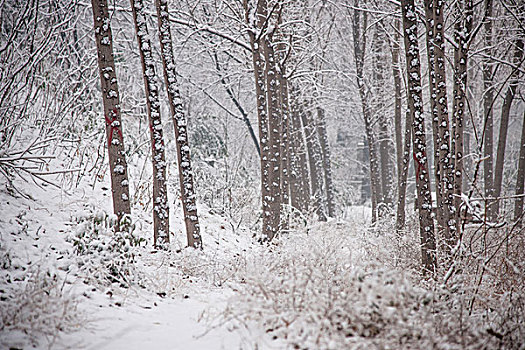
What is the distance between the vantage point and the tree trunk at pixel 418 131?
22.2 feet

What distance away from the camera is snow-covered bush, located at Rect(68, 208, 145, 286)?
5246 mm

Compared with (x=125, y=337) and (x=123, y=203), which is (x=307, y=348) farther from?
(x=123, y=203)

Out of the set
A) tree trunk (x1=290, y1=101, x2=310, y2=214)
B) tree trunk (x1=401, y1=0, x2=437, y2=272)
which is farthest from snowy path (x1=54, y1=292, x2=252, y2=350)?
tree trunk (x1=290, y1=101, x2=310, y2=214)

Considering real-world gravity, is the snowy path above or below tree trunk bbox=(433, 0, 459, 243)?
below

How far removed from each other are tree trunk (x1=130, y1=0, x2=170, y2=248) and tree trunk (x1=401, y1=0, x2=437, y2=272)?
15.1ft

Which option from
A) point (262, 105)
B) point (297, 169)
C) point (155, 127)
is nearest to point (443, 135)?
point (262, 105)

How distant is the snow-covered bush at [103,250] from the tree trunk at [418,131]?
4.82m

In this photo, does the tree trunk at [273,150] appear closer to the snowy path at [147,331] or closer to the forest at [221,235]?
the forest at [221,235]

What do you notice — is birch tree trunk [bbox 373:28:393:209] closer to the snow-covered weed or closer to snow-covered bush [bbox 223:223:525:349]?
snow-covered bush [bbox 223:223:525:349]

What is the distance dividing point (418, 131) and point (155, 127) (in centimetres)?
479

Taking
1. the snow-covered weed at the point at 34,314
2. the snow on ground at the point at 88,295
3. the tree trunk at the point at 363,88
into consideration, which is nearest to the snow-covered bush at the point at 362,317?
the snow on ground at the point at 88,295

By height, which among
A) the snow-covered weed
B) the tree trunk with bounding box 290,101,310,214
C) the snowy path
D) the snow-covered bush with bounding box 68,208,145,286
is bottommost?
the snowy path

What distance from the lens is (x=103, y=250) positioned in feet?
18.3

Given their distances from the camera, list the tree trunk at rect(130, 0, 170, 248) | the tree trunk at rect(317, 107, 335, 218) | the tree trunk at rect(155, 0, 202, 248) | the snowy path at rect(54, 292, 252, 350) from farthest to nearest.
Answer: the tree trunk at rect(317, 107, 335, 218)
the tree trunk at rect(155, 0, 202, 248)
the tree trunk at rect(130, 0, 170, 248)
the snowy path at rect(54, 292, 252, 350)
